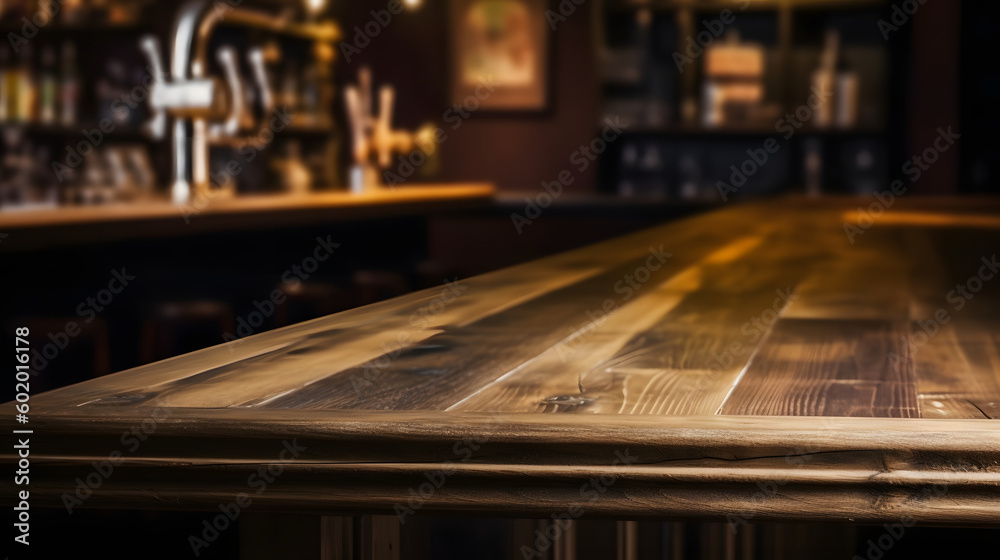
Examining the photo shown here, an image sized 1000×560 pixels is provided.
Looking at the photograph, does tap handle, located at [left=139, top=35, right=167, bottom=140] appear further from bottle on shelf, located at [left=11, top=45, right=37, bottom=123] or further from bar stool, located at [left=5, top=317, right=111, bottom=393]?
bottle on shelf, located at [left=11, top=45, right=37, bottom=123]

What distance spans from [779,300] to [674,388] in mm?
462

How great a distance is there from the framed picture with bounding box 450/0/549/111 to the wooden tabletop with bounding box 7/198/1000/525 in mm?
4647

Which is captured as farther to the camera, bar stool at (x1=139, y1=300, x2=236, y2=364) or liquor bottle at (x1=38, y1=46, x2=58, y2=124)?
liquor bottle at (x1=38, y1=46, x2=58, y2=124)

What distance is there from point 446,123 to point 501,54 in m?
0.47

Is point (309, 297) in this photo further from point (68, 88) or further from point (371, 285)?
point (68, 88)

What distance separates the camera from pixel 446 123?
17.8 ft

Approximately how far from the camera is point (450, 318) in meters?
0.84

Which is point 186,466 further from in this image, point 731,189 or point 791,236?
point 731,189

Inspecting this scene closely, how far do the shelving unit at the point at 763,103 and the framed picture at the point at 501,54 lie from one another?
0.40 meters

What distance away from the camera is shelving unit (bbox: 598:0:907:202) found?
488 cm

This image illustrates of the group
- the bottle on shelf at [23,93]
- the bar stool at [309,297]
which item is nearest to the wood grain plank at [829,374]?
the bar stool at [309,297]

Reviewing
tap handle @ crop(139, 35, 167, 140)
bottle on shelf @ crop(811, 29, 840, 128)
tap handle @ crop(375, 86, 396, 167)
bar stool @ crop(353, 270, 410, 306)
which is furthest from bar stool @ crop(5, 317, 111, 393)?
bottle on shelf @ crop(811, 29, 840, 128)

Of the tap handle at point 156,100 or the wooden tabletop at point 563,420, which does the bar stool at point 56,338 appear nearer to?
the tap handle at point 156,100

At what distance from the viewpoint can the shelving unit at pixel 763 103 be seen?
16.0ft
